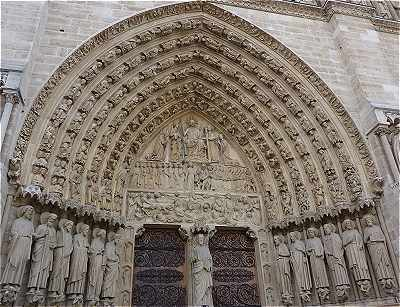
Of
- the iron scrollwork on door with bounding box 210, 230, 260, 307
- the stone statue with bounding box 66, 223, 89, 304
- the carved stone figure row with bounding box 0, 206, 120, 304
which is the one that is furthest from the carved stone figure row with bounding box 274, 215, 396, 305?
the stone statue with bounding box 66, 223, 89, 304

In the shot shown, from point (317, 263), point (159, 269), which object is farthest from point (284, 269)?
point (159, 269)

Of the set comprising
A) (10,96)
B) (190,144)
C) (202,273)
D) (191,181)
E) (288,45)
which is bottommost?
(202,273)

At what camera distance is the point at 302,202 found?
589 centimetres

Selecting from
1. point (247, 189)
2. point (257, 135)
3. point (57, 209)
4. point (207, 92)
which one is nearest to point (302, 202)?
point (247, 189)

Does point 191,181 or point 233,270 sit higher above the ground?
point 191,181

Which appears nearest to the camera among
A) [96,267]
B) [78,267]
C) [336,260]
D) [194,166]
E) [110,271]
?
[78,267]

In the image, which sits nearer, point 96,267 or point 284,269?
point 96,267

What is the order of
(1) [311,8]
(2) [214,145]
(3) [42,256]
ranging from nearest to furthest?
(3) [42,256], (2) [214,145], (1) [311,8]

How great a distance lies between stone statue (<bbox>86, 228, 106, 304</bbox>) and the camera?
15.3 feet

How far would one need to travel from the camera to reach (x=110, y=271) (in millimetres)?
4957

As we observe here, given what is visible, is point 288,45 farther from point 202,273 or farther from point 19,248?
point 19,248

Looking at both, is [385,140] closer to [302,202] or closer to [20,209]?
[302,202]

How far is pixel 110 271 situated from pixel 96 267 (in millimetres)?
245

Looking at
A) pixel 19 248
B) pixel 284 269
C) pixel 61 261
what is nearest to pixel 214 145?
pixel 284 269
